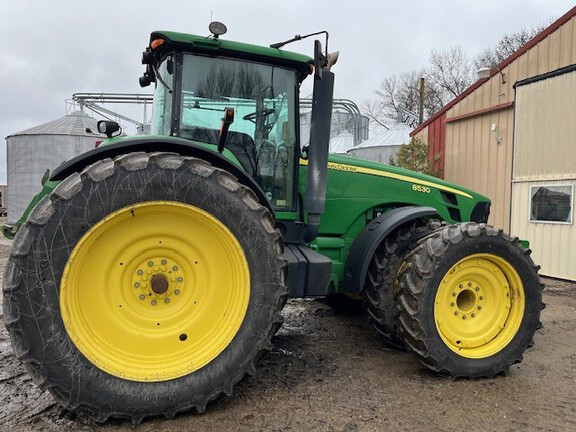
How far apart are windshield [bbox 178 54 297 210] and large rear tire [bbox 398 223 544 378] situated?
3.72 feet

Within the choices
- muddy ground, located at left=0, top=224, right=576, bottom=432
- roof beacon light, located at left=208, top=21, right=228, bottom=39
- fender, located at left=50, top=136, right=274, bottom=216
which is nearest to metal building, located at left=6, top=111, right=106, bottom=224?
muddy ground, located at left=0, top=224, right=576, bottom=432

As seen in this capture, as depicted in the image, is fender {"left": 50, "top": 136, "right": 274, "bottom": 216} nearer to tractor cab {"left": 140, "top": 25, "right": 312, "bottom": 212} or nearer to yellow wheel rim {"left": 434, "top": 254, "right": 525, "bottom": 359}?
tractor cab {"left": 140, "top": 25, "right": 312, "bottom": 212}

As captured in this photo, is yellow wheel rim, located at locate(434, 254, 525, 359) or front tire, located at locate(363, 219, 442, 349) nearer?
yellow wheel rim, located at locate(434, 254, 525, 359)

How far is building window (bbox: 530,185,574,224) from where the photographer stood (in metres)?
8.30

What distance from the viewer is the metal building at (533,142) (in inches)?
327

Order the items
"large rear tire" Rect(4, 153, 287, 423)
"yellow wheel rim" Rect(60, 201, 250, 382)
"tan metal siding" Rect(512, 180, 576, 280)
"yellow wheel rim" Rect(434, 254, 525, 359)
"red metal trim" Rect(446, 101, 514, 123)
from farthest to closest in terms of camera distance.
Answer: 1. "red metal trim" Rect(446, 101, 514, 123)
2. "tan metal siding" Rect(512, 180, 576, 280)
3. "yellow wheel rim" Rect(434, 254, 525, 359)
4. "yellow wheel rim" Rect(60, 201, 250, 382)
5. "large rear tire" Rect(4, 153, 287, 423)

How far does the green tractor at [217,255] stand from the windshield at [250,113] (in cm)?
1

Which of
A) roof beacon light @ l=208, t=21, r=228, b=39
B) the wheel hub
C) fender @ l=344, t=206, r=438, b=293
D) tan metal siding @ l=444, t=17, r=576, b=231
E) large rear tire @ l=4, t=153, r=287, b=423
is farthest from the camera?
tan metal siding @ l=444, t=17, r=576, b=231

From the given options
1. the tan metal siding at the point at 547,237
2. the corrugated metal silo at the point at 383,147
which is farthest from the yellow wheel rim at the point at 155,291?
the corrugated metal silo at the point at 383,147

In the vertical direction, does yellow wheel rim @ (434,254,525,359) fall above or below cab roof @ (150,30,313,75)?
below

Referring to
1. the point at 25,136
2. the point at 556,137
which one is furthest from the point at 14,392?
the point at 25,136

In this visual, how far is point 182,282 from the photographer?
9.82 ft

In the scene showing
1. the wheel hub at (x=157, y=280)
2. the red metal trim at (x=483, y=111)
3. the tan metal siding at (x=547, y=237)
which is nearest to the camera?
the wheel hub at (x=157, y=280)

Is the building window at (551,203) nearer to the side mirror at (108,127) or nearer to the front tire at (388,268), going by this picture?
the front tire at (388,268)
